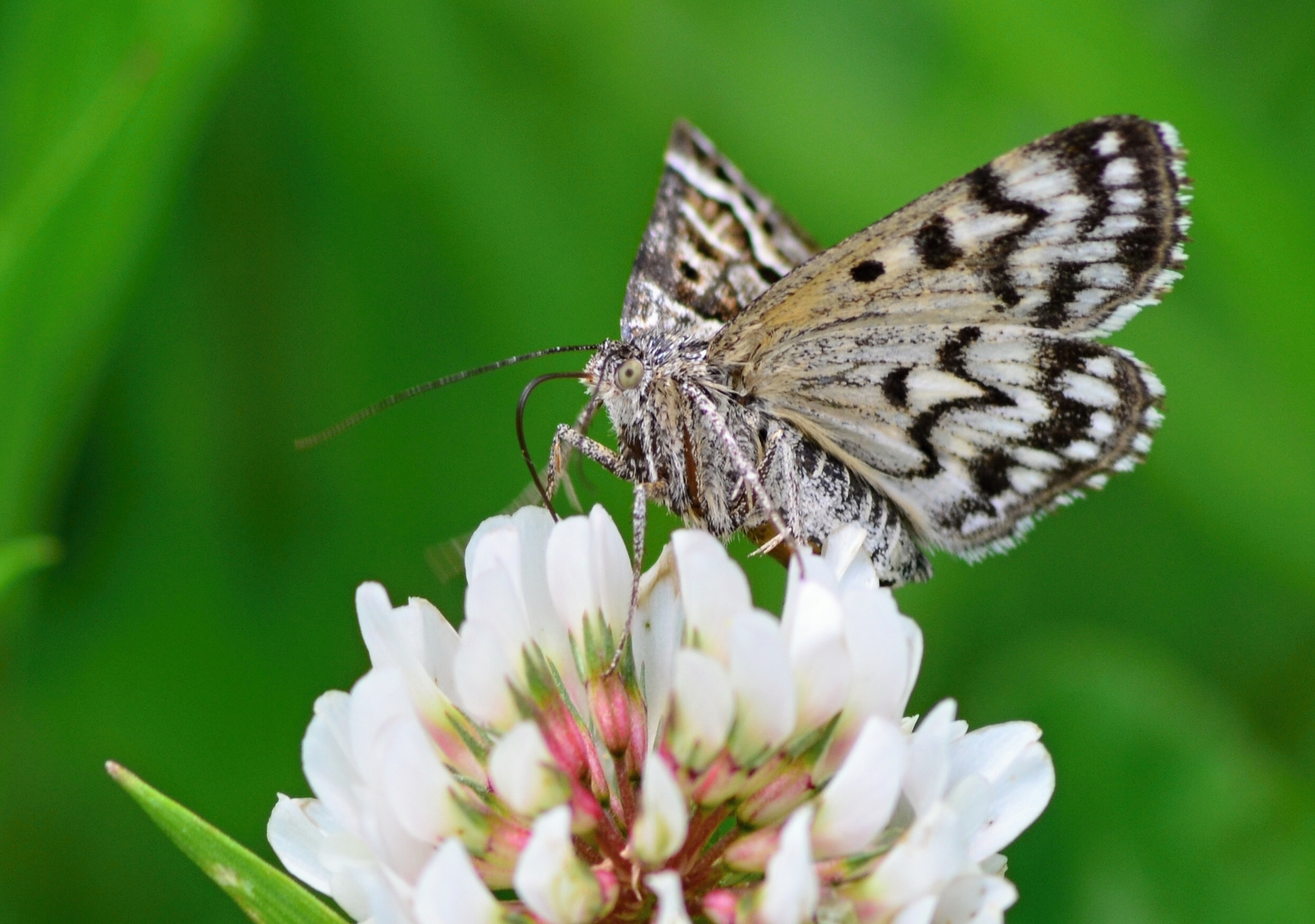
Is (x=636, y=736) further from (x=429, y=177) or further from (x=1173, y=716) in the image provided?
(x=429, y=177)

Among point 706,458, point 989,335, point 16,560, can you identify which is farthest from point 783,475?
point 16,560

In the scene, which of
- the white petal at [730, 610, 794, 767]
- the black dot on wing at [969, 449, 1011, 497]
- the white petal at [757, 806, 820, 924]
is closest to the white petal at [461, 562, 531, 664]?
the white petal at [730, 610, 794, 767]

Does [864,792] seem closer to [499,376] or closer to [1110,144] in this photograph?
[1110,144]

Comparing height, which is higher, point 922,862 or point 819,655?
point 819,655

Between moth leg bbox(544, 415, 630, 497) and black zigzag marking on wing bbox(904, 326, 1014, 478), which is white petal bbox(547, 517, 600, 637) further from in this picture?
black zigzag marking on wing bbox(904, 326, 1014, 478)

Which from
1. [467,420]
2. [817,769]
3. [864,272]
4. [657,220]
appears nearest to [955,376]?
[864,272]

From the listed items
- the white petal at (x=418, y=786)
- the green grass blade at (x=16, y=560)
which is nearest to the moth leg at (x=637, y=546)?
the white petal at (x=418, y=786)
